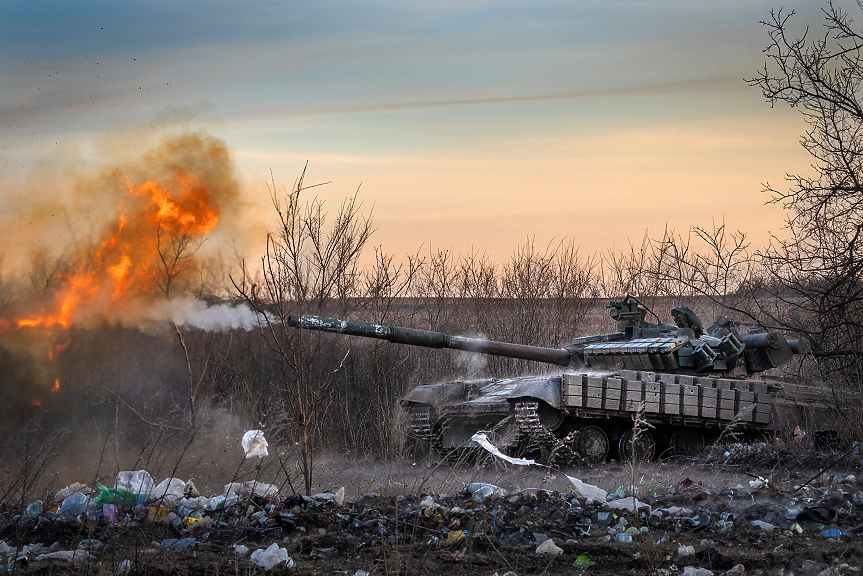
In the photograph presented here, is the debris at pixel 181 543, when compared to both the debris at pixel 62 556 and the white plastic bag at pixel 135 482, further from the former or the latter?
the white plastic bag at pixel 135 482

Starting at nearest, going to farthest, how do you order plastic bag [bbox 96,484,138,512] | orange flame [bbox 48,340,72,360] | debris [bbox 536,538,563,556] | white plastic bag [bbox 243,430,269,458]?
1. debris [bbox 536,538,563,556]
2. plastic bag [bbox 96,484,138,512]
3. white plastic bag [bbox 243,430,269,458]
4. orange flame [bbox 48,340,72,360]

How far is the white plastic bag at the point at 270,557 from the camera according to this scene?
5.39 m

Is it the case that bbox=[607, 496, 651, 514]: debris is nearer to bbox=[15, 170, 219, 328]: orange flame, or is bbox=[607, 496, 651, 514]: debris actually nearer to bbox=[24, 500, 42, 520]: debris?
bbox=[24, 500, 42, 520]: debris

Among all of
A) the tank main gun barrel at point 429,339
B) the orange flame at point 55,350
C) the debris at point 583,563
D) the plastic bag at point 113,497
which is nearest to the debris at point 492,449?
the tank main gun barrel at point 429,339

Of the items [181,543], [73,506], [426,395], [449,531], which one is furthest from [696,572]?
[426,395]

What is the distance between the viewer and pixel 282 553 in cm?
555

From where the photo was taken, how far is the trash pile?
5.60 m

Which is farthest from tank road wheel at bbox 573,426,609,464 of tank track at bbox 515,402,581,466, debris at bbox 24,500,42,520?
debris at bbox 24,500,42,520

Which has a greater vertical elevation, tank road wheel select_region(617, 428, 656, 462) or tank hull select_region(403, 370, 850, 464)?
tank hull select_region(403, 370, 850, 464)

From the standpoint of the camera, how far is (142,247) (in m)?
10.7

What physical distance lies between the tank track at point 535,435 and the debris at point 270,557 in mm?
6390

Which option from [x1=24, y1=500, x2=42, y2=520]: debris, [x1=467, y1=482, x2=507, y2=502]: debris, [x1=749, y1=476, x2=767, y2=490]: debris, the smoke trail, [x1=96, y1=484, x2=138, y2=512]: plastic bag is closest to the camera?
[x1=24, y1=500, x2=42, y2=520]: debris

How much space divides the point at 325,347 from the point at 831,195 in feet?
34.3

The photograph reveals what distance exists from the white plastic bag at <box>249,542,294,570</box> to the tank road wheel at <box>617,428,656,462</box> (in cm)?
770
